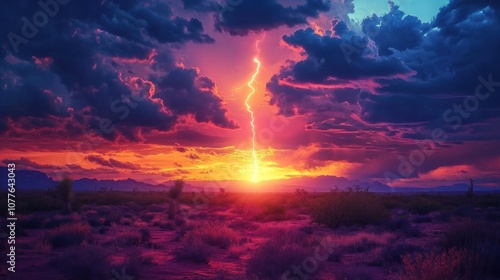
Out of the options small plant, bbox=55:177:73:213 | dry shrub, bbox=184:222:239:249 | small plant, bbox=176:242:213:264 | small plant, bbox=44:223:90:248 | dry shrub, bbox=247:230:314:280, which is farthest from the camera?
small plant, bbox=55:177:73:213

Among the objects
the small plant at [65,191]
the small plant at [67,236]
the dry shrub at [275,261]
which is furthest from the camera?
the small plant at [65,191]

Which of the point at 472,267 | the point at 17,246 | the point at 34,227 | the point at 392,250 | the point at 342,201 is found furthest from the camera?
the point at 342,201

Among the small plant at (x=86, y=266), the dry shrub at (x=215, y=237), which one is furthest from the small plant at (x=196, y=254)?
the small plant at (x=86, y=266)

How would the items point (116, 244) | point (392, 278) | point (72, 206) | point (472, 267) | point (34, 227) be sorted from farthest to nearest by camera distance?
point (72, 206) < point (34, 227) < point (116, 244) < point (392, 278) < point (472, 267)

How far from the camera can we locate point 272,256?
12.9 m

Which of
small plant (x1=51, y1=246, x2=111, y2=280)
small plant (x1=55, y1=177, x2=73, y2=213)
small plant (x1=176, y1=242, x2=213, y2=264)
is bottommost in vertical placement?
small plant (x1=176, y1=242, x2=213, y2=264)

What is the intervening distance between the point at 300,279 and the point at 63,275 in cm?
689

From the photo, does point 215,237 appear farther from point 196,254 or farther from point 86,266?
point 86,266

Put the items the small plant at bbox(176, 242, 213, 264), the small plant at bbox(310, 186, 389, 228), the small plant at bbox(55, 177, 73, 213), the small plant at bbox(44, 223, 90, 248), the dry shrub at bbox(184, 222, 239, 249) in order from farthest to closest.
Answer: the small plant at bbox(55, 177, 73, 213)
the small plant at bbox(310, 186, 389, 228)
the dry shrub at bbox(184, 222, 239, 249)
the small plant at bbox(44, 223, 90, 248)
the small plant at bbox(176, 242, 213, 264)

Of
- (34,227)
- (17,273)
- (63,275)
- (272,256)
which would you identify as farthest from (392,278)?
(34,227)

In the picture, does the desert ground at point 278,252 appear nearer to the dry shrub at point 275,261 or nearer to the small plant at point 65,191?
the dry shrub at point 275,261

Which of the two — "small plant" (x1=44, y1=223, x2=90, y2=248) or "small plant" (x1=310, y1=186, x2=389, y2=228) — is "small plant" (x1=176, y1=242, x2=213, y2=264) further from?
"small plant" (x1=310, y1=186, x2=389, y2=228)

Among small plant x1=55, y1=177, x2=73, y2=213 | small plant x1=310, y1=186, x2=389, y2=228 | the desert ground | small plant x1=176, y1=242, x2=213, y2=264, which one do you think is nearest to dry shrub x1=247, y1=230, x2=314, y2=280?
the desert ground

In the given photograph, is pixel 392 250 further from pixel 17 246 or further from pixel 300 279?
pixel 17 246
